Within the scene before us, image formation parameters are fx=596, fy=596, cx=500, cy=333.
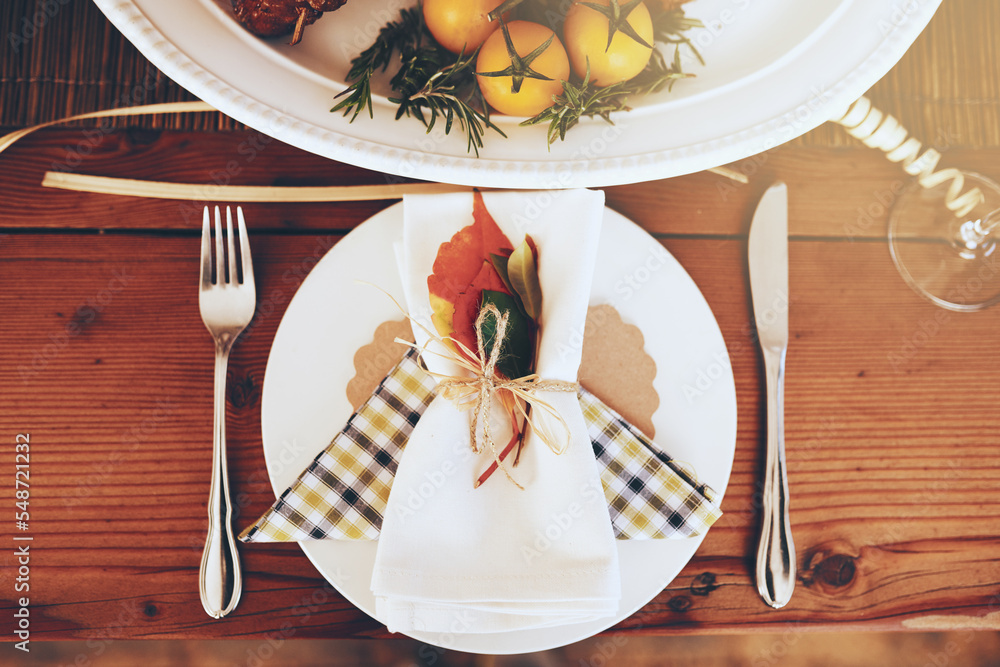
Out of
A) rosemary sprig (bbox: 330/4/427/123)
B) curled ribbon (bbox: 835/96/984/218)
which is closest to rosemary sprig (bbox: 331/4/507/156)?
rosemary sprig (bbox: 330/4/427/123)

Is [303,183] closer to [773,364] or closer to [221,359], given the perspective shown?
[221,359]

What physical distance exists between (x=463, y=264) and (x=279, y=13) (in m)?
0.23

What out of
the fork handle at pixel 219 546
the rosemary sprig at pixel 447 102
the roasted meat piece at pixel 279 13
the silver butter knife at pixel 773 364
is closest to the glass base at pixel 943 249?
the silver butter knife at pixel 773 364

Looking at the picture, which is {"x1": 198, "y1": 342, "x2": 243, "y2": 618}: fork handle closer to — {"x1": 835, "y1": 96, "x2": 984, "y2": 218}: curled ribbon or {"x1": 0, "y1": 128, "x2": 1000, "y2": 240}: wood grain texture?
{"x1": 0, "y1": 128, "x2": 1000, "y2": 240}: wood grain texture

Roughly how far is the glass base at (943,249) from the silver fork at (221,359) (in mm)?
671

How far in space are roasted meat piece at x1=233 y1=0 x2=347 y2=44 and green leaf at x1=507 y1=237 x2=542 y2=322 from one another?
233mm

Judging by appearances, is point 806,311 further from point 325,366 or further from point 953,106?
point 325,366

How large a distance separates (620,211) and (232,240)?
1.29 feet

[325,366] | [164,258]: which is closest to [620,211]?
[325,366]

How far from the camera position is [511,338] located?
1.55 feet

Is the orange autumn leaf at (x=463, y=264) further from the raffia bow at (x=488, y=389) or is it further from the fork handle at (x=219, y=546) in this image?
the fork handle at (x=219, y=546)

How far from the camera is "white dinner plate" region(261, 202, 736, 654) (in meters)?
0.53

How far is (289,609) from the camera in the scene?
1.88 feet

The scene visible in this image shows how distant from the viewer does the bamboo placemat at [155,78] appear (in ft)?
2.04
